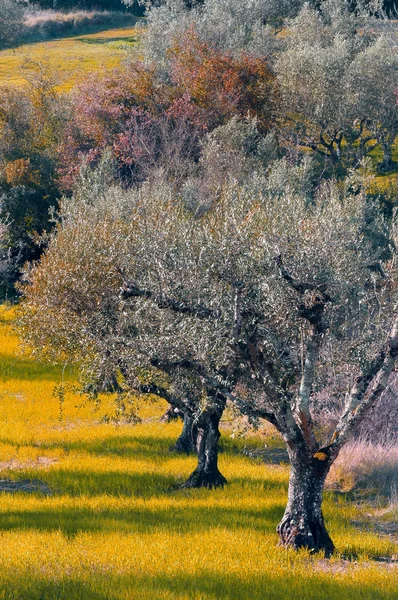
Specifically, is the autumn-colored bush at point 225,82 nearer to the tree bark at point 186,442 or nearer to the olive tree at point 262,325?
the tree bark at point 186,442

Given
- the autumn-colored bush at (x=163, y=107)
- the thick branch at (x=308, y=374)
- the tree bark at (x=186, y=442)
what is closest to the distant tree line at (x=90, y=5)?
the autumn-colored bush at (x=163, y=107)

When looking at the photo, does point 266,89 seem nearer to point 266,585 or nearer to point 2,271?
point 2,271

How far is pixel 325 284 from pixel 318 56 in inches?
1708

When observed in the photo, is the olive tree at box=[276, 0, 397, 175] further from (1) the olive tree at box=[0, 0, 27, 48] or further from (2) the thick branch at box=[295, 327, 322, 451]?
(1) the olive tree at box=[0, 0, 27, 48]

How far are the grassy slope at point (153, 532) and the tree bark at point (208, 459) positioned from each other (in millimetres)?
472

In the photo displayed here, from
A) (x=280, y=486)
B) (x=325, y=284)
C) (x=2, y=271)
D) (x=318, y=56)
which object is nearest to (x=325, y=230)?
(x=325, y=284)

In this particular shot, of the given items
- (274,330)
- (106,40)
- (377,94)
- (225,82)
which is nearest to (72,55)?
(106,40)

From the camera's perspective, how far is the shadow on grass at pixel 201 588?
36.5 feet

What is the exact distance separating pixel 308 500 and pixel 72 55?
75821 mm

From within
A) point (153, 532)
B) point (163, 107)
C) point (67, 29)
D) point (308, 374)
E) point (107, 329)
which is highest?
point (67, 29)

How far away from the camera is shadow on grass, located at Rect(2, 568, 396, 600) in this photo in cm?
1113

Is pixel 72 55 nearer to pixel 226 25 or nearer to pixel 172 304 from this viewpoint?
pixel 226 25

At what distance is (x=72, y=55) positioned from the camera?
267ft

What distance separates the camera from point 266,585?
11.8m
